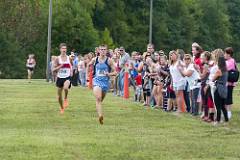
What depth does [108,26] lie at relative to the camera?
9406 cm

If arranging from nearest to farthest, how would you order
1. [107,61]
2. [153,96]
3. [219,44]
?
[107,61], [153,96], [219,44]

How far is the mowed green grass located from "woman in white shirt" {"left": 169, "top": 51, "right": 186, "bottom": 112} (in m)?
0.59

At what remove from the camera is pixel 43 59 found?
7712 cm

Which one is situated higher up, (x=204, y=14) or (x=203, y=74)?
(x=204, y=14)

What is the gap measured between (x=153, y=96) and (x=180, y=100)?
3.37 m

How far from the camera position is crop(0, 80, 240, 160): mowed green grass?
14.1 meters

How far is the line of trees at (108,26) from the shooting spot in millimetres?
73981

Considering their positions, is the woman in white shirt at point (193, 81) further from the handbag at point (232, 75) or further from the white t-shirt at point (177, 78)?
the handbag at point (232, 75)

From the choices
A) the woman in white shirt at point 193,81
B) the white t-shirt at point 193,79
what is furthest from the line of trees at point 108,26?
the white t-shirt at point 193,79

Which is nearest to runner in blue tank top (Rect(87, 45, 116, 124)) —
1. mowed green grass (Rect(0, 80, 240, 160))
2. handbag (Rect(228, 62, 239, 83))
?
mowed green grass (Rect(0, 80, 240, 160))

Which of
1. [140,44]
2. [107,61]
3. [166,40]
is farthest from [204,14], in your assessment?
[107,61]

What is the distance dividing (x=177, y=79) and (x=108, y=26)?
233ft

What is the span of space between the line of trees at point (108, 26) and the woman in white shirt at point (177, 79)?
47309mm

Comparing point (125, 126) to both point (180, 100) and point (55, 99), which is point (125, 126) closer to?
point (180, 100)
